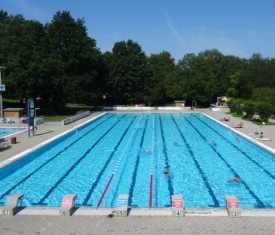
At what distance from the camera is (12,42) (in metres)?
35.2

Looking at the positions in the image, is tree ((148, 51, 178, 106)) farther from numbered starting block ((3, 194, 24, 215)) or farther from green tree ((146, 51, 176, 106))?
numbered starting block ((3, 194, 24, 215))

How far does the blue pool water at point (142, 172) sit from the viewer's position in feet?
36.8

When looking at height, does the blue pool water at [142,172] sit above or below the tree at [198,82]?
below

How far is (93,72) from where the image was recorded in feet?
134

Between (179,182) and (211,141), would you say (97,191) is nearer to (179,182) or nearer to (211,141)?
(179,182)

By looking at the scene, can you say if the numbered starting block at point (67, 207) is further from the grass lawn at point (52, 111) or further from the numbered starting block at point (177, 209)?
the grass lawn at point (52, 111)

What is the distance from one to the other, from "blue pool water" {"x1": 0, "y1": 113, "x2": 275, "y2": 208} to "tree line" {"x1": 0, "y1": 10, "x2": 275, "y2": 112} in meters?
12.8

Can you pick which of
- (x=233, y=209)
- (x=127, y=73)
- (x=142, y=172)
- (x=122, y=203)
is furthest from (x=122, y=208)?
(x=127, y=73)

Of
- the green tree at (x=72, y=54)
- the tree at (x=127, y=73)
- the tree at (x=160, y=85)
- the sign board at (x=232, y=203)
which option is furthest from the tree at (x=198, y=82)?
the sign board at (x=232, y=203)

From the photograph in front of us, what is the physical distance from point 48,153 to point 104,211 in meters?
9.97

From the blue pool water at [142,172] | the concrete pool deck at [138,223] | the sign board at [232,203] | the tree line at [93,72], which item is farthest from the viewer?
the tree line at [93,72]

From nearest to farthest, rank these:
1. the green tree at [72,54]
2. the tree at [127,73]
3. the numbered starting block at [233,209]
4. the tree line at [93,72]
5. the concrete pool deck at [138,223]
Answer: the concrete pool deck at [138,223] < the numbered starting block at [233,209] < the tree line at [93,72] < the green tree at [72,54] < the tree at [127,73]

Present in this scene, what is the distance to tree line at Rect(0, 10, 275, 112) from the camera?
106ft

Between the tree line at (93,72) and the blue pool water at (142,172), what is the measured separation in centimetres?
1278
